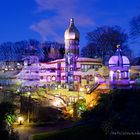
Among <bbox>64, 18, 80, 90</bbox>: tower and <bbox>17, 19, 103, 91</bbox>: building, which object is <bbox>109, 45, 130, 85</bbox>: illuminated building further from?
<bbox>64, 18, 80, 90</bbox>: tower

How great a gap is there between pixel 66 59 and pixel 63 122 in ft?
37.1

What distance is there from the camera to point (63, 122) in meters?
28.8

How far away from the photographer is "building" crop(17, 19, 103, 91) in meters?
38.0

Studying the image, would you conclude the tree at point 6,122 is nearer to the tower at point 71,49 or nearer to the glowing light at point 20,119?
the glowing light at point 20,119

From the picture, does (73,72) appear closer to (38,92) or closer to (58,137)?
(38,92)

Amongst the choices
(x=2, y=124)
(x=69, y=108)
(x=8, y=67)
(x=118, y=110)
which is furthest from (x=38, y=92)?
(x=2, y=124)

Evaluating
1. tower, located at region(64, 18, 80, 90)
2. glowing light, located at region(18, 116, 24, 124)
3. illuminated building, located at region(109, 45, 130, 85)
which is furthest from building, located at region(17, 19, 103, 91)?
glowing light, located at region(18, 116, 24, 124)

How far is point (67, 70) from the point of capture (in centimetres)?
3897

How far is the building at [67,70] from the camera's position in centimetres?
3803

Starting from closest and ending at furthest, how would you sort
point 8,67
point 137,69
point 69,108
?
point 69,108 < point 137,69 < point 8,67

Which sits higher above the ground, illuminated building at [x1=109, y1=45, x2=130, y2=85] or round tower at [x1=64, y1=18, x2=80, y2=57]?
round tower at [x1=64, y1=18, x2=80, y2=57]

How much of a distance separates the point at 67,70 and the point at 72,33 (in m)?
3.30

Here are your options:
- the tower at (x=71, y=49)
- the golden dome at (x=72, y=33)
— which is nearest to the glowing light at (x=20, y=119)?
the tower at (x=71, y=49)

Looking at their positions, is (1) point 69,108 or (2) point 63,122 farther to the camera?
(1) point 69,108
